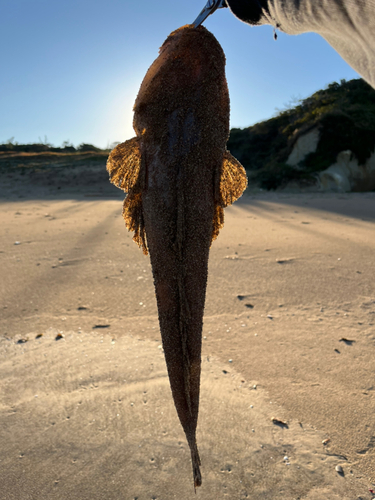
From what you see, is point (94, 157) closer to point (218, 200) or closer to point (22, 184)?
point (22, 184)

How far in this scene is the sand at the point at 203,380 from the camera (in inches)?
64.2

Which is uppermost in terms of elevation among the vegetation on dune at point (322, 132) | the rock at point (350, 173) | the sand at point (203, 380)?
the vegetation on dune at point (322, 132)

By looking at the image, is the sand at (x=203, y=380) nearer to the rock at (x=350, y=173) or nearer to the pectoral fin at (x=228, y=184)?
the pectoral fin at (x=228, y=184)

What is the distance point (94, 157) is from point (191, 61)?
15469 millimetres

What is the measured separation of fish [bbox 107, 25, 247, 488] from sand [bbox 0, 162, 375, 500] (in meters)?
1.02

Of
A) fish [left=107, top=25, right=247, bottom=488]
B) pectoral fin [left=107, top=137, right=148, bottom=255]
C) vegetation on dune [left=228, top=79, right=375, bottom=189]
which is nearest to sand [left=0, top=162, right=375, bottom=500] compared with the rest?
fish [left=107, top=25, right=247, bottom=488]

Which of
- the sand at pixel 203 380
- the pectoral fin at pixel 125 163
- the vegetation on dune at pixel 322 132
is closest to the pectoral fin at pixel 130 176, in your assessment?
the pectoral fin at pixel 125 163

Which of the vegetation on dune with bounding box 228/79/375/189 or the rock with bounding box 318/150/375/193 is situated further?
the vegetation on dune with bounding box 228/79/375/189

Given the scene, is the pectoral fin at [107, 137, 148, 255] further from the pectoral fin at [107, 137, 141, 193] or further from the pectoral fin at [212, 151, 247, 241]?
the pectoral fin at [212, 151, 247, 241]

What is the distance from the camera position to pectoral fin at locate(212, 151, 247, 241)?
0.91 meters

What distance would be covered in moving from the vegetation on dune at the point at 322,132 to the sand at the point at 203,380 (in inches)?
338

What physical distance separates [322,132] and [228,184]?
43.3ft

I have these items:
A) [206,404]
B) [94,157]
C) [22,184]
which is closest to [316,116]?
[94,157]

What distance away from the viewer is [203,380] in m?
2.21
